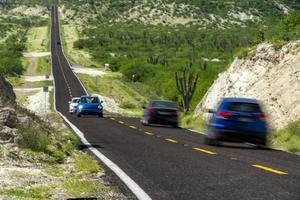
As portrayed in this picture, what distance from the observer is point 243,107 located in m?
19.8

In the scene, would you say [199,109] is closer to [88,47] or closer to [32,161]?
[32,161]

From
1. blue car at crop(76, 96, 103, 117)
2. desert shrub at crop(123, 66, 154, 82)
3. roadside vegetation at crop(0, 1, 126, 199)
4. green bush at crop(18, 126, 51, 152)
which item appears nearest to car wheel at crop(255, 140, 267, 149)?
roadside vegetation at crop(0, 1, 126, 199)

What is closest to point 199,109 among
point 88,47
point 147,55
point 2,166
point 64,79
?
point 2,166

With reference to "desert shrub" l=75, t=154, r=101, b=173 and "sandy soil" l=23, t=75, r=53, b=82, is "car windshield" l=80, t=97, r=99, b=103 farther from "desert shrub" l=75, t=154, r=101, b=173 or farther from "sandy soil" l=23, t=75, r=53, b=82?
"sandy soil" l=23, t=75, r=53, b=82

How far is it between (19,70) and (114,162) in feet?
338

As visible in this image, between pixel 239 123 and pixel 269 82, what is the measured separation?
14.2 meters

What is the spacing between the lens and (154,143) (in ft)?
65.9

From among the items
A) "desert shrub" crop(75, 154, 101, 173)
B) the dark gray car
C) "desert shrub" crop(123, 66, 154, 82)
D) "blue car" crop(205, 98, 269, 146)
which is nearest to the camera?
"desert shrub" crop(75, 154, 101, 173)

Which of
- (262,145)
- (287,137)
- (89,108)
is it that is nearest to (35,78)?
(89,108)

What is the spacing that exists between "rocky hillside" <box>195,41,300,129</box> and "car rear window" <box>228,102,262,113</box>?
636 cm

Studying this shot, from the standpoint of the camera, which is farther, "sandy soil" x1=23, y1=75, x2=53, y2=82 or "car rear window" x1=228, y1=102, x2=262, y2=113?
"sandy soil" x1=23, y1=75, x2=53, y2=82

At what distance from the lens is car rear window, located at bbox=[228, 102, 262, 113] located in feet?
64.8

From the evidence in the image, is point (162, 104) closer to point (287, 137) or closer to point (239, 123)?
point (287, 137)

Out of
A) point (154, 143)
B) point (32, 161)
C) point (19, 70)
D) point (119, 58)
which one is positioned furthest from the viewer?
point (119, 58)
